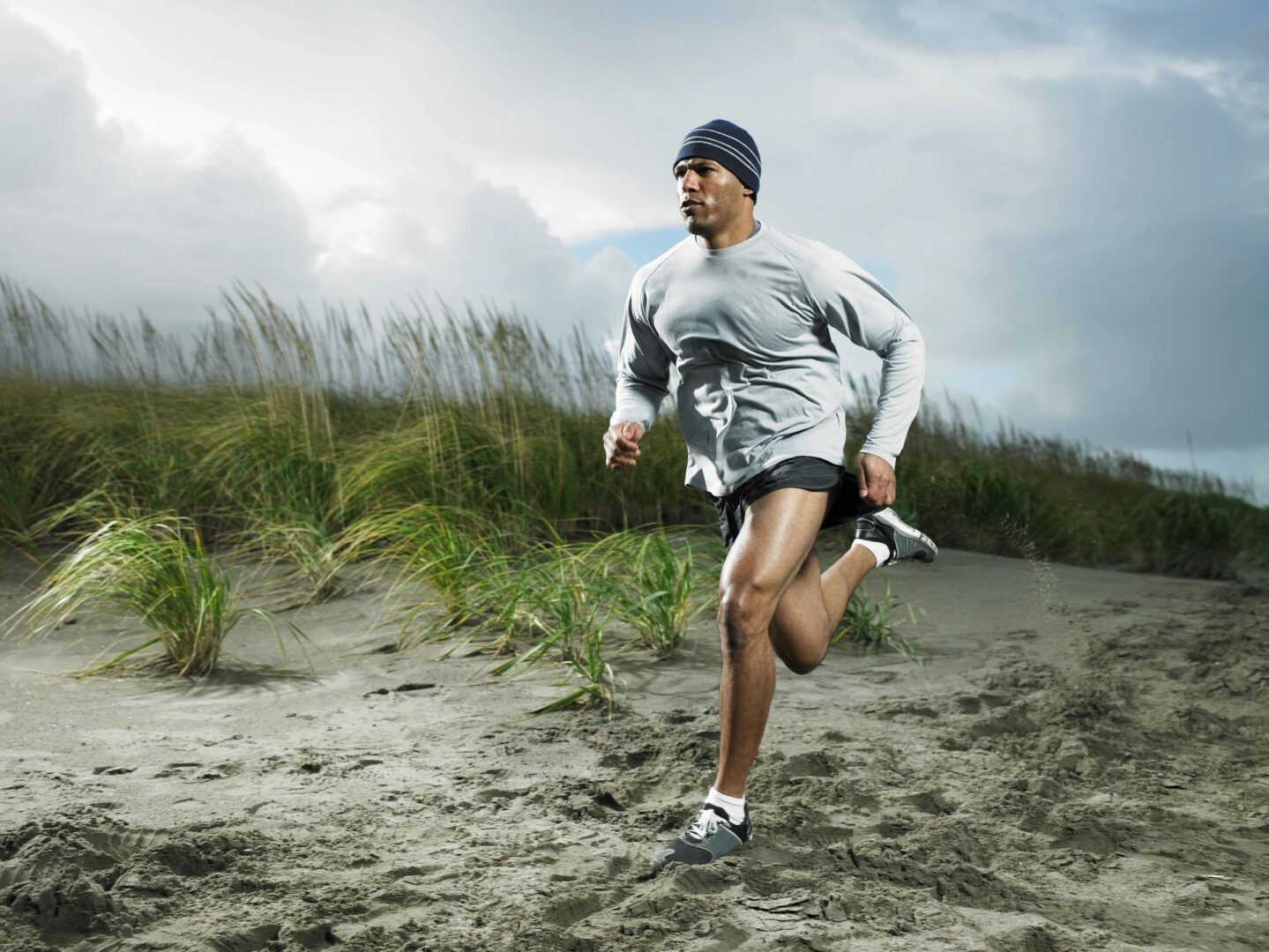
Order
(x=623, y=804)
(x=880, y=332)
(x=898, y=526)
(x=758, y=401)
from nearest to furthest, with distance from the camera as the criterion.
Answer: (x=758, y=401) < (x=880, y=332) < (x=623, y=804) < (x=898, y=526)

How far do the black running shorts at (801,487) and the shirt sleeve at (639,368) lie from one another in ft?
1.35

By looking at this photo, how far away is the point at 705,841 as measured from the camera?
10.5 ft

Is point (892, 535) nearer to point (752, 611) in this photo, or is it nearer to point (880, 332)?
point (880, 332)

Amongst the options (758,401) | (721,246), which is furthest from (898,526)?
(721,246)

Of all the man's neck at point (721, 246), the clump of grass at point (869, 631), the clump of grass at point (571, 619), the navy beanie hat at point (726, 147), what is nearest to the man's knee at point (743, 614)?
the man's neck at point (721, 246)

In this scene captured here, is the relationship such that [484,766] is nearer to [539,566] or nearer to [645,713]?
[645,713]

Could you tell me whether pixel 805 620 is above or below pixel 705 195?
below

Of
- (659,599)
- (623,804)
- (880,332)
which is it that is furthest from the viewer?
(659,599)

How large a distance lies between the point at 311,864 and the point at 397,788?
664 millimetres

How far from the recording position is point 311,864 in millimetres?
3203

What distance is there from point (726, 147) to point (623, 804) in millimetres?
2062

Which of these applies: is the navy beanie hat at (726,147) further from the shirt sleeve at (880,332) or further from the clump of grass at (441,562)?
the clump of grass at (441,562)

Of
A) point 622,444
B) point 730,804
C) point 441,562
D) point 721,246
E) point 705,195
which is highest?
point 705,195

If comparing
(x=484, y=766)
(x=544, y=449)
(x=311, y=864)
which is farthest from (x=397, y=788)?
(x=544, y=449)
